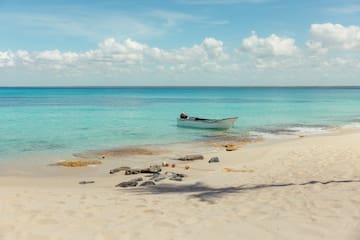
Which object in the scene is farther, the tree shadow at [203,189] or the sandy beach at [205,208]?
the tree shadow at [203,189]

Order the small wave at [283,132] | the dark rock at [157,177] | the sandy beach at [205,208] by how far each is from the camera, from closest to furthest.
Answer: the sandy beach at [205,208] < the dark rock at [157,177] < the small wave at [283,132]

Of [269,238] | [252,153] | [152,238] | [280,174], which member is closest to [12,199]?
[152,238]

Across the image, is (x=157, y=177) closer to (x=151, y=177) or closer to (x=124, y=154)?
(x=151, y=177)

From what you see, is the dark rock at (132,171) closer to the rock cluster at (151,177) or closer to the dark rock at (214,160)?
the rock cluster at (151,177)

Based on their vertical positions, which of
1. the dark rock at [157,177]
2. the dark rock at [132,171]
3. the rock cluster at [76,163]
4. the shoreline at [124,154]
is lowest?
the shoreline at [124,154]

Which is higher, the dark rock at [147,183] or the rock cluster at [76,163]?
the dark rock at [147,183]

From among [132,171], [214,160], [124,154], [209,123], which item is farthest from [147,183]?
[209,123]

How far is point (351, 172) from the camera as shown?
41.0 feet

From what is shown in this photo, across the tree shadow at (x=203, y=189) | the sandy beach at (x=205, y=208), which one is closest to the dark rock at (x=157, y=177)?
the sandy beach at (x=205, y=208)

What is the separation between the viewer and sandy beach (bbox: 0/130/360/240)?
688 centimetres

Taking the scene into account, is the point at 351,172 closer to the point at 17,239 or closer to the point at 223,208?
the point at 223,208

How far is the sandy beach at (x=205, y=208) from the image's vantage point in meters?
6.88

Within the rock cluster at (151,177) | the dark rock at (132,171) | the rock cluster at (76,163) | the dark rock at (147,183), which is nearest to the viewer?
the dark rock at (147,183)

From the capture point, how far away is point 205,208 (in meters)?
8.59
